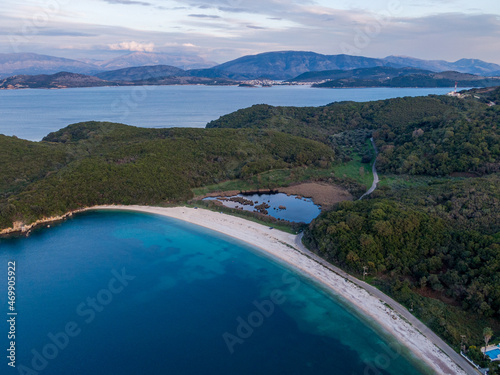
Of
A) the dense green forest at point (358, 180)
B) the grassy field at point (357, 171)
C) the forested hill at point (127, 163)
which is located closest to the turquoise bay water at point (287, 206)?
the dense green forest at point (358, 180)

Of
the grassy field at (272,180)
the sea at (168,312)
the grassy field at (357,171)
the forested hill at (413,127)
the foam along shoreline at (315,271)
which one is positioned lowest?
the sea at (168,312)

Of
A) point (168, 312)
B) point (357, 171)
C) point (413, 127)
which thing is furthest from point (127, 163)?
point (413, 127)

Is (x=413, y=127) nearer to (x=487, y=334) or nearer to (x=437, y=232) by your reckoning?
(x=437, y=232)

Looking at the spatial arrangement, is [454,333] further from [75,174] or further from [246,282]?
[75,174]

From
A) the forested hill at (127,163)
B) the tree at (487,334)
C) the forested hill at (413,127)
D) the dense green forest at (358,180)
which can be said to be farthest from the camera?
the forested hill at (413,127)

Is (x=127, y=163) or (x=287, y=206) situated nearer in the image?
(x=287, y=206)

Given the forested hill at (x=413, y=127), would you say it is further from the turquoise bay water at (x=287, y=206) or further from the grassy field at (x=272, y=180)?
the turquoise bay water at (x=287, y=206)
